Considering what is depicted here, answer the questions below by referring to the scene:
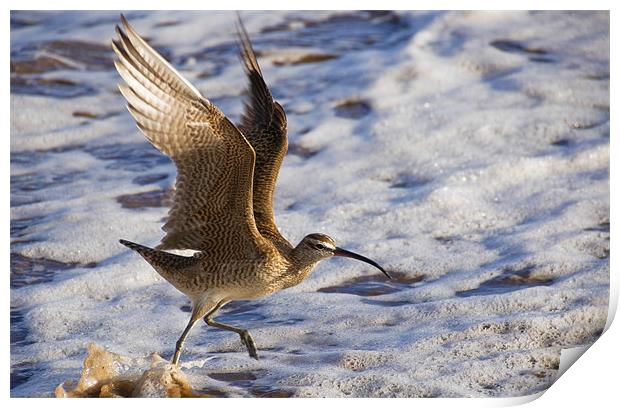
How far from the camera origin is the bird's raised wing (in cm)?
401

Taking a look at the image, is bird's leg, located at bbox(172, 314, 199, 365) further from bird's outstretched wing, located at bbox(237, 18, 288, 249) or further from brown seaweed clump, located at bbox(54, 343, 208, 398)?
bird's outstretched wing, located at bbox(237, 18, 288, 249)

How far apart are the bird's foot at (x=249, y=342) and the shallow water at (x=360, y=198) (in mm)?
44

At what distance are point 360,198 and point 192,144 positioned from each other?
7.45 ft

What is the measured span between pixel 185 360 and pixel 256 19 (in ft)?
16.6

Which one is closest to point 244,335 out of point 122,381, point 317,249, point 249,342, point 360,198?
point 249,342

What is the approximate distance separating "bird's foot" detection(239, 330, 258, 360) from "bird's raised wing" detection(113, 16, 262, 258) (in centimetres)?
42

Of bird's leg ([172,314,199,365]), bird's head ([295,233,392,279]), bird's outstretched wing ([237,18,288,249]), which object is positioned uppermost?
bird's outstretched wing ([237,18,288,249])

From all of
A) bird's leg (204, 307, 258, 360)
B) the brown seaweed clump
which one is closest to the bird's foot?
bird's leg (204, 307, 258, 360)

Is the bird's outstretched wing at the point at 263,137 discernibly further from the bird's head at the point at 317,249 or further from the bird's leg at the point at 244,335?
the bird's leg at the point at 244,335

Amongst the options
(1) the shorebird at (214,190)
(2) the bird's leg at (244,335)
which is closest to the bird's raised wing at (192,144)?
(1) the shorebird at (214,190)

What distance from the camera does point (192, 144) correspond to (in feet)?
13.8

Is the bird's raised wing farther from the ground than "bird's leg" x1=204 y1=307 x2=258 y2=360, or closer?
farther from the ground

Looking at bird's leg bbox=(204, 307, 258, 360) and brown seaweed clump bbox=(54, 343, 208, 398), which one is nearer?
brown seaweed clump bbox=(54, 343, 208, 398)
